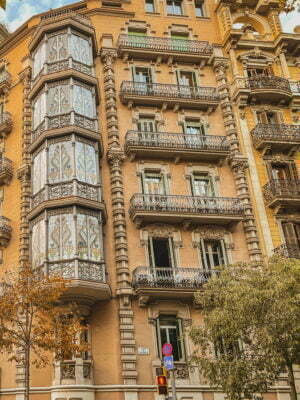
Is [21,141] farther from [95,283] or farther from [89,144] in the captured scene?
[95,283]

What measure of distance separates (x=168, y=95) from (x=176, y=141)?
312 centimetres

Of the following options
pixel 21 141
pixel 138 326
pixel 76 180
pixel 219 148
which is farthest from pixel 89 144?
pixel 138 326

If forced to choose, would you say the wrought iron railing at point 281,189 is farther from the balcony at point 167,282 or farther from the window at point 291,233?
the balcony at point 167,282

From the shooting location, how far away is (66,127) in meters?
25.9

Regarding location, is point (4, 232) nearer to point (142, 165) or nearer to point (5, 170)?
point (5, 170)

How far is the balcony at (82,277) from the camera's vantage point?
2205 centimetres

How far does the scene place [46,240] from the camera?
23.4 m

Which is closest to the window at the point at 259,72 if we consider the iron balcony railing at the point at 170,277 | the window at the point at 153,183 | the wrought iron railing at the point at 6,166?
the window at the point at 153,183

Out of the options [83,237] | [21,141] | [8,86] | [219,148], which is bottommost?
[83,237]

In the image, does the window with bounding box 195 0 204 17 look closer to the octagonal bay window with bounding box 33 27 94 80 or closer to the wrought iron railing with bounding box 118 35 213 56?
the wrought iron railing with bounding box 118 35 213 56

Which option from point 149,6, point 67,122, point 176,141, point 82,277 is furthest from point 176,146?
point 149,6

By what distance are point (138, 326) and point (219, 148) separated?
416 inches

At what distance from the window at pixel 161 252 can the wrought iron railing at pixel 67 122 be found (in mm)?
6511

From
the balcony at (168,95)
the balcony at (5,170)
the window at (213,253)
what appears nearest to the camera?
the window at (213,253)
